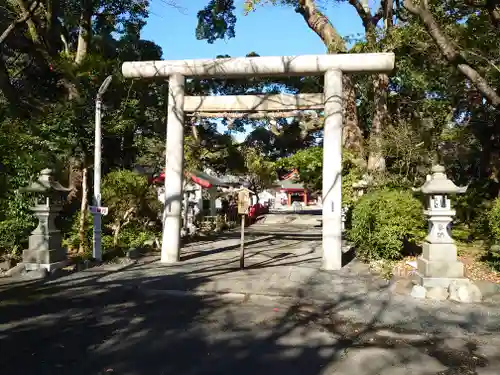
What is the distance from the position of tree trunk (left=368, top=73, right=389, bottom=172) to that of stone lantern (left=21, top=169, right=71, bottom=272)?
10.1 metres

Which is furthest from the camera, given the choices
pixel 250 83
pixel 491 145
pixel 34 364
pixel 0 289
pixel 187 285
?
pixel 250 83

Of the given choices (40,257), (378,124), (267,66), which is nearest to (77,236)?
(40,257)

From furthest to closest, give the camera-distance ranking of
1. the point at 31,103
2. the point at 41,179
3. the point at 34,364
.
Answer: the point at 31,103 < the point at 41,179 < the point at 34,364

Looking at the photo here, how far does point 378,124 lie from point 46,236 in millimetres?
12044

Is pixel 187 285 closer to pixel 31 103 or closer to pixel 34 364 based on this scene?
pixel 34 364

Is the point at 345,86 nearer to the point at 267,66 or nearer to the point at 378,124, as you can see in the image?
the point at 378,124

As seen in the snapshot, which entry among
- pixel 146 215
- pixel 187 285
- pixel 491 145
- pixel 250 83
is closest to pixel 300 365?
pixel 187 285

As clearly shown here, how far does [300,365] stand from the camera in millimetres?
4730

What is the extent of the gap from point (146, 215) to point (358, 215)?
25.7 feet

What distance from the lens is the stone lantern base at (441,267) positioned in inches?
309

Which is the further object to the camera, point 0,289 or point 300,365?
point 0,289

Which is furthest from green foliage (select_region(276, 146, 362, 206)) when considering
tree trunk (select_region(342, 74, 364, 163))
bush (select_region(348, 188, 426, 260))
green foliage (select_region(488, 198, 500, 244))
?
green foliage (select_region(488, 198, 500, 244))

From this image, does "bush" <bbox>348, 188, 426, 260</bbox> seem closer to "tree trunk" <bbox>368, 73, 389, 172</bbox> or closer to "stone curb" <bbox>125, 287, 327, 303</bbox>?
"stone curb" <bbox>125, 287, 327, 303</bbox>

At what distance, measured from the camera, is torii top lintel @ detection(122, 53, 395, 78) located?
10609 mm
